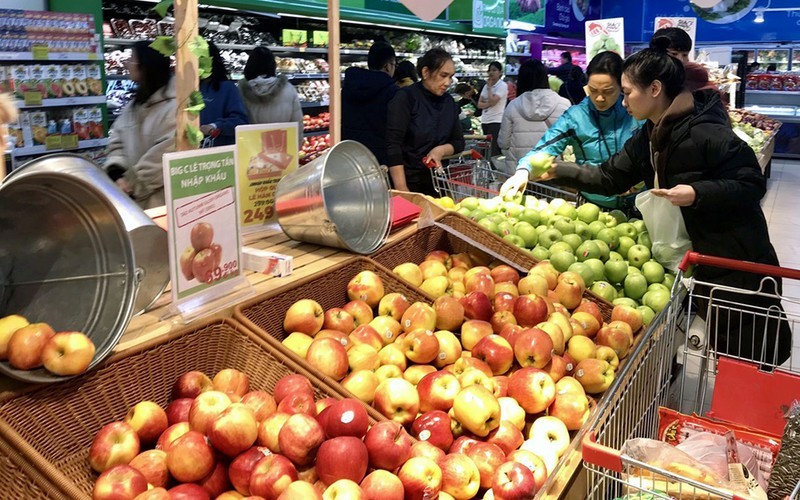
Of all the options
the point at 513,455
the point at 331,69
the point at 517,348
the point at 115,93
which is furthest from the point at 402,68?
the point at 513,455

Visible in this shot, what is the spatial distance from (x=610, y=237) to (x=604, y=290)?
436 mm

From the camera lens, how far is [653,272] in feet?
9.39

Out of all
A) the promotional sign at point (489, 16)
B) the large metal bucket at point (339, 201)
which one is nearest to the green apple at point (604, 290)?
the large metal bucket at point (339, 201)

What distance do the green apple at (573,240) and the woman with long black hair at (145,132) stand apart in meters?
2.08

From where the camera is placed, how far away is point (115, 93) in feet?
20.5

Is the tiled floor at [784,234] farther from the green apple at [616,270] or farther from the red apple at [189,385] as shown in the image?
the red apple at [189,385]

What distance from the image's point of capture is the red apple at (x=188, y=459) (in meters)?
1.34

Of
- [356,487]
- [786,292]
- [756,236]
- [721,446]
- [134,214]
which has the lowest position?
[786,292]

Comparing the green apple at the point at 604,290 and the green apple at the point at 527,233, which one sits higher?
the green apple at the point at 527,233

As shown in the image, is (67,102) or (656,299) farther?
(67,102)

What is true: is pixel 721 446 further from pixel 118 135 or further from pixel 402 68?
pixel 402 68

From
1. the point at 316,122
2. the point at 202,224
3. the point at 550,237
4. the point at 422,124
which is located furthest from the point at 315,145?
the point at 202,224

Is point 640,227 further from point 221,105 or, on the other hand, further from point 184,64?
point 221,105

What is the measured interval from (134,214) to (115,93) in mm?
5163
